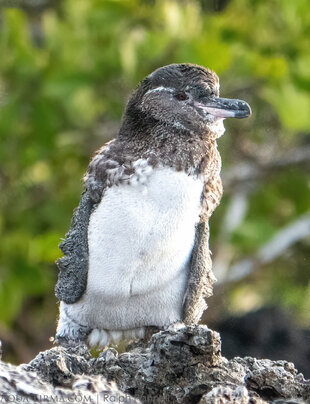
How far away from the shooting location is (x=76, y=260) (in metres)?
5.38

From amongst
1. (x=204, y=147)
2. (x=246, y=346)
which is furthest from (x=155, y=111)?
(x=246, y=346)

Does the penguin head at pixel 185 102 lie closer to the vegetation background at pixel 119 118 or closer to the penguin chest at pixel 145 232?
the penguin chest at pixel 145 232

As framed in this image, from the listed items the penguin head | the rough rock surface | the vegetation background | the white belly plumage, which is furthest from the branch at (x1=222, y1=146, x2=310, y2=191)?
the rough rock surface

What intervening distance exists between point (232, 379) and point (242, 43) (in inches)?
272

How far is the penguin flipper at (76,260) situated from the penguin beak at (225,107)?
83 centimetres

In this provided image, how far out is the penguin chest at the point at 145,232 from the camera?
504 centimetres

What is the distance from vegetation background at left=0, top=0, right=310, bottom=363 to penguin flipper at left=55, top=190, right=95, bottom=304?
12.0 feet

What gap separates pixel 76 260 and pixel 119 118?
563cm

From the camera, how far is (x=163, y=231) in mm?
5027

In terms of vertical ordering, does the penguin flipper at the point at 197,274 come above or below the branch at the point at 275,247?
below

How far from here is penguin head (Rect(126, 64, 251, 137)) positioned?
5281mm

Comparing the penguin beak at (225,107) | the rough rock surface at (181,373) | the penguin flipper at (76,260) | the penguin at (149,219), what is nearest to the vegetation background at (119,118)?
the penguin flipper at (76,260)

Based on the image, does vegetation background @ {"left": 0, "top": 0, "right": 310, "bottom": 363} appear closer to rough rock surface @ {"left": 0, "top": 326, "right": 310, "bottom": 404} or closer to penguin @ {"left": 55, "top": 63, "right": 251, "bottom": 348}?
penguin @ {"left": 55, "top": 63, "right": 251, "bottom": 348}

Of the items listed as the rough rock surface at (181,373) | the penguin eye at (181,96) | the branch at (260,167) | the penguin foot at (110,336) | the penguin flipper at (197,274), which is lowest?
the rough rock surface at (181,373)
